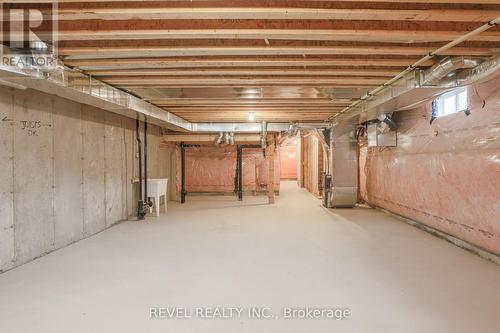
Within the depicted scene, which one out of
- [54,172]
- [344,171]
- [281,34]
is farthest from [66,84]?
[344,171]

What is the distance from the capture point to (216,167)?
8.56 meters

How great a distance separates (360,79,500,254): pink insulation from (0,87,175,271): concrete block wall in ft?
16.2

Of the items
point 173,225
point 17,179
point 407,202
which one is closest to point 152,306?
point 17,179

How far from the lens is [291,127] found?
6199 mm

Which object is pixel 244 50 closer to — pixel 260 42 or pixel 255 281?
pixel 260 42


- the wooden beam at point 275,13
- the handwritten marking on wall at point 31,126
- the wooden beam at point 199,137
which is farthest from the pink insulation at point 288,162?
the wooden beam at point 275,13

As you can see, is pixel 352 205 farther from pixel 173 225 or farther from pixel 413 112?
pixel 173 225

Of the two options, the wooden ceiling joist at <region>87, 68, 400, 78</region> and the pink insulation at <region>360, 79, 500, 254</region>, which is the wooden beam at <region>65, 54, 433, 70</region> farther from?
the pink insulation at <region>360, 79, 500, 254</region>

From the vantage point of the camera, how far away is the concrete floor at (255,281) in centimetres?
192

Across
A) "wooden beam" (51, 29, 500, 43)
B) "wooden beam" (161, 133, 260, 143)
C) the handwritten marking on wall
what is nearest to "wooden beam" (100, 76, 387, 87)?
the handwritten marking on wall

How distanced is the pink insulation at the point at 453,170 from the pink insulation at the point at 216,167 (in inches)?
161

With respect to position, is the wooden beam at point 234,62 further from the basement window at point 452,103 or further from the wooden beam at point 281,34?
the basement window at point 452,103

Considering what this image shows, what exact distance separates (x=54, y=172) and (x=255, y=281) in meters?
2.74

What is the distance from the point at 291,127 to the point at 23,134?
4655mm
